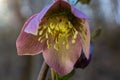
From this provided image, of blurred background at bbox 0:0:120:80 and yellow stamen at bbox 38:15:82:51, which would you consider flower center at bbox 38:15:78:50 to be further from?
blurred background at bbox 0:0:120:80

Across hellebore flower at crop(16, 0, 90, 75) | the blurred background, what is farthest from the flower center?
the blurred background

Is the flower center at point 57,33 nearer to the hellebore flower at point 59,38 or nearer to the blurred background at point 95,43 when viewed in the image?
the hellebore flower at point 59,38

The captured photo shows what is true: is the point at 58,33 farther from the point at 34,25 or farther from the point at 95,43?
the point at 95,43

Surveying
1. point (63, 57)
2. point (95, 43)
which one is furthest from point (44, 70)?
point (95, 43)

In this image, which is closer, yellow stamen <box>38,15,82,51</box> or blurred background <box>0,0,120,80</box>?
yellow stamen <box>38,15,82,51</box>

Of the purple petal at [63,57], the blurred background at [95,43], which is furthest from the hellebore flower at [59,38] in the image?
the blurred background at [95,43]

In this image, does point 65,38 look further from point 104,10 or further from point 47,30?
point 104,10
